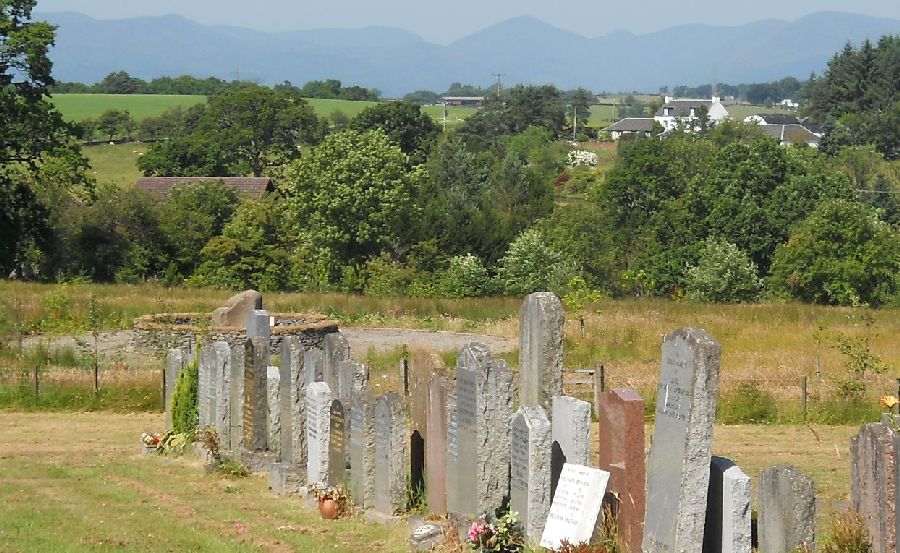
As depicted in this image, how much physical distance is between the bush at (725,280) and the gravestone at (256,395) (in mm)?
40106

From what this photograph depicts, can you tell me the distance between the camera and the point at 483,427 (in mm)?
14031

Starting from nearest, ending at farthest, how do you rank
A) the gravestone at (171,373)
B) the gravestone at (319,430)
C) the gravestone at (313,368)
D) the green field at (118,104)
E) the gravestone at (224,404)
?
1. the gravestone at (319,430)
2. the gravestone at (313,368)
3. the gravestone at (224,404)
4. the gravestone at (171,373)
5. the green field at (118,104)

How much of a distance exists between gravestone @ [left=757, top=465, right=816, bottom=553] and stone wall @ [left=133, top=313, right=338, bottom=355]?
68.6ft

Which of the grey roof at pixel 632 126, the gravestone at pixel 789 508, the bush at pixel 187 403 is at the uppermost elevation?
the gravestone at pixel 789 508

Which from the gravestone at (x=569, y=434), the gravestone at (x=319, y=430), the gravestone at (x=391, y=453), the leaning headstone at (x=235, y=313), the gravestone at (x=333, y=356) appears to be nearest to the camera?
the gravestone at (x=569, y=434)

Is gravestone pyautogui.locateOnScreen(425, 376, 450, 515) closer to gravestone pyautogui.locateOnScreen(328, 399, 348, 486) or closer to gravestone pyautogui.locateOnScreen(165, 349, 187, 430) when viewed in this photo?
gravestone pyautogui.locateOnScreen(328, 399, 348, 486)

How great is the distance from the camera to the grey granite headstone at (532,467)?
13156 millimetres

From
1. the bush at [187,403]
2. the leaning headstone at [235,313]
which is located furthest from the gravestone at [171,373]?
the leaning headstone at [235,313]

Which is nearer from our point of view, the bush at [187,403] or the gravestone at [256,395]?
the gravestone at [256,395]

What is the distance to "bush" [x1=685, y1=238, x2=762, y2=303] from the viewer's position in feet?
190

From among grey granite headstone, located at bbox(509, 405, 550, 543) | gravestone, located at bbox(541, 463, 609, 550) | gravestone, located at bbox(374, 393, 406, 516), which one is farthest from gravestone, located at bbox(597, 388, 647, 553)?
gravestone, located at bbox(374, 393, 406, 516)

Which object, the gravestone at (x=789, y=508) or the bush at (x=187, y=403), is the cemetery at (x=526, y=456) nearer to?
the gravestone at (x=789, y=508)

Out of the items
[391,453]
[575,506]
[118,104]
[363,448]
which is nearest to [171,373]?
[363,448]

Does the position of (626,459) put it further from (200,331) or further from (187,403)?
(200,331)
